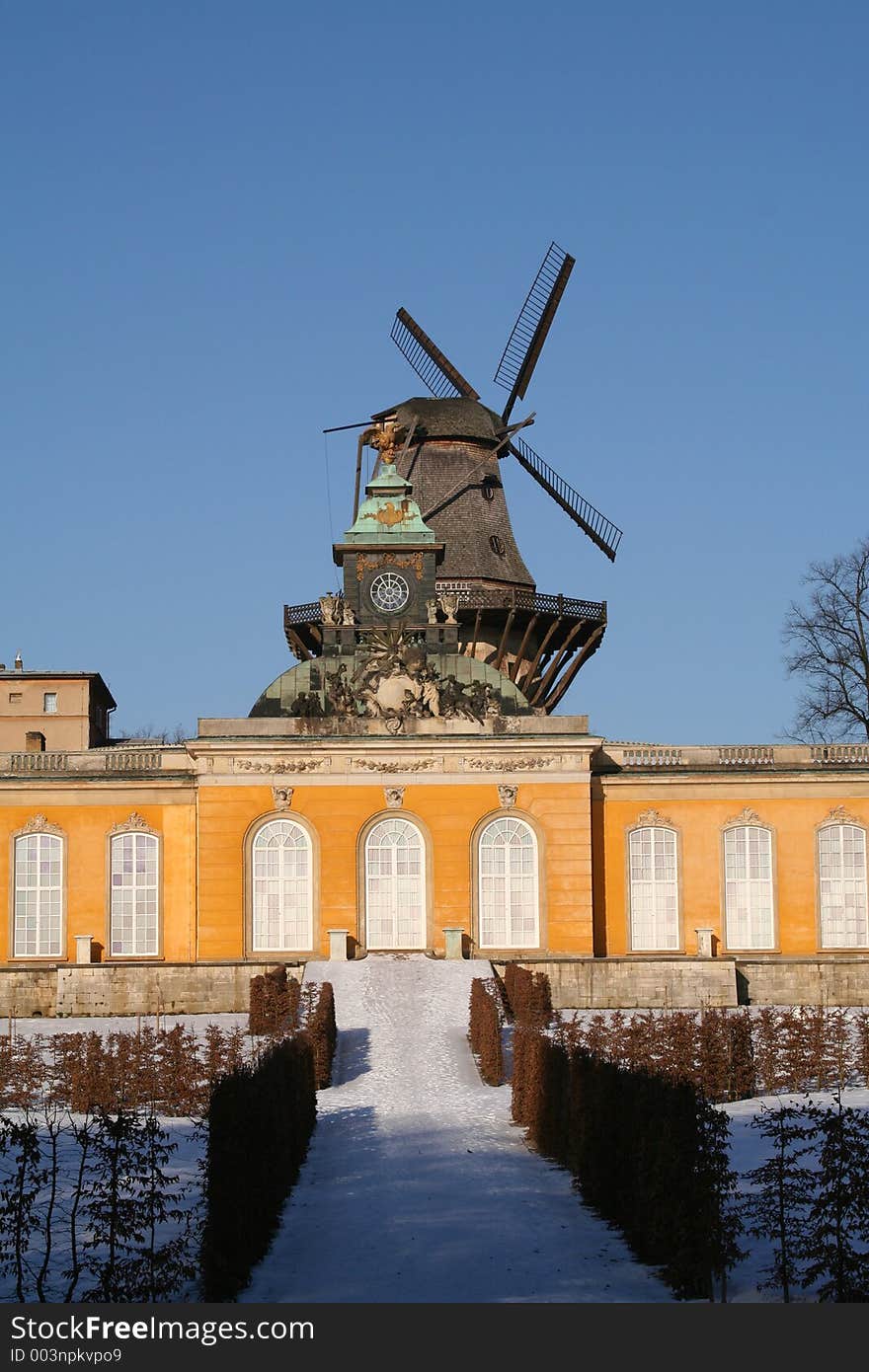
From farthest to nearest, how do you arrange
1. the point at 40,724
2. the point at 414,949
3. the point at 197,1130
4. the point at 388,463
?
1. the point at 40,724
2. the point at 388,463
3. the point at 414,949
4. the point at 197,1130

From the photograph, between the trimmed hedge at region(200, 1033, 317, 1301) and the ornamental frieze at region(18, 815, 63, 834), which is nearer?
the trimmed hedge at region(200, 1033, 317, 1301)

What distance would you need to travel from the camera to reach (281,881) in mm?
40594

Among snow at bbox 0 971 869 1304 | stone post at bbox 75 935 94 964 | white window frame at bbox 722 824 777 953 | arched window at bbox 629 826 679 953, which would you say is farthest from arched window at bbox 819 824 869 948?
stone post at bbox 75 935 94 964

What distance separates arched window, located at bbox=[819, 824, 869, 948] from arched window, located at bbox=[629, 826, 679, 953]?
3.04m

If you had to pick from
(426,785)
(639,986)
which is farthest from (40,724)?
(639,986)

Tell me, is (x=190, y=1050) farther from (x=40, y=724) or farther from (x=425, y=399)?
(x=40, y=724)

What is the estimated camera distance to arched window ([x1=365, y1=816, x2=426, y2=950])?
133 ft

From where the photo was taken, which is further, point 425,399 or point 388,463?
point 425,399

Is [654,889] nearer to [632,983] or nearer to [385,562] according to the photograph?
[632,983]

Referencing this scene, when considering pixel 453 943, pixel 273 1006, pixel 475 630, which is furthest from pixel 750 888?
pixel 475 630

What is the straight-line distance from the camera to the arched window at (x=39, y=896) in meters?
41.7

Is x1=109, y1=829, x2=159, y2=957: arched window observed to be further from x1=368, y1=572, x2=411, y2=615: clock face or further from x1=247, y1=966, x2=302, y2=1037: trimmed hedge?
x1=247, y1=966, x2=302, y2=1037: trimmed hedge

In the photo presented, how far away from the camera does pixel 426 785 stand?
4069cm

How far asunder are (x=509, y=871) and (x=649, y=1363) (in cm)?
2894
